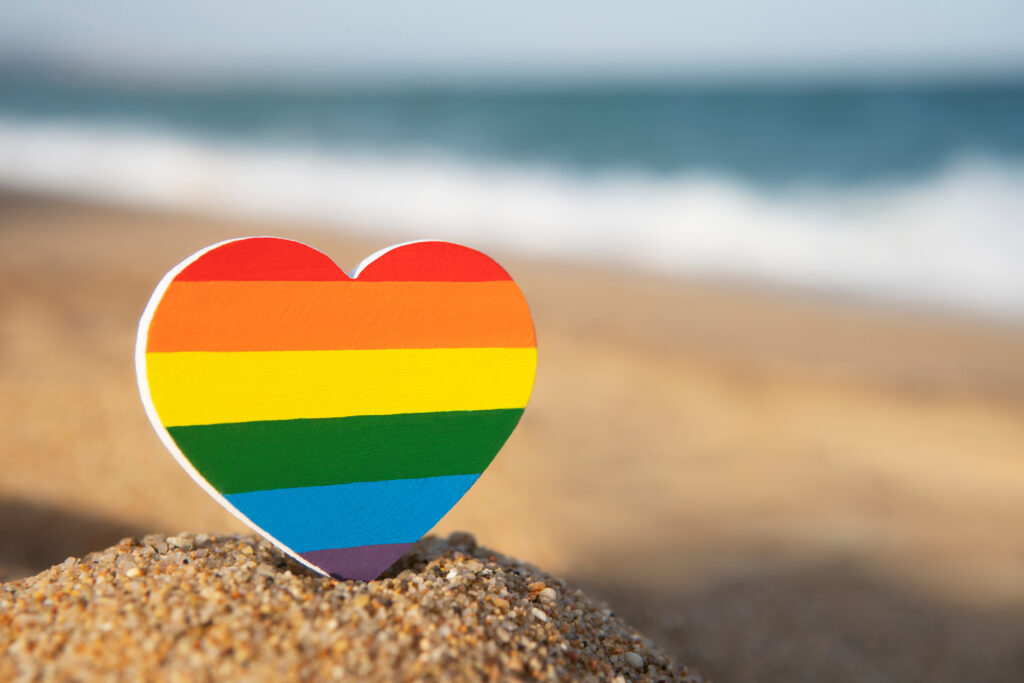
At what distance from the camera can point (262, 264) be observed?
1.62 metres

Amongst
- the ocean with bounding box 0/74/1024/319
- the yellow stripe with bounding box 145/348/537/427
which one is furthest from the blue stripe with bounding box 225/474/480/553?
the ocean with bounding box 0/74/1024/319

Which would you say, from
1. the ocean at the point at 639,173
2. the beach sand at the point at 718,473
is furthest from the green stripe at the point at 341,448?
the ocean at the point at 639,173

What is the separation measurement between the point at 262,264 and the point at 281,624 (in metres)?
0.68

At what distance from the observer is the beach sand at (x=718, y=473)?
2709 millimetres

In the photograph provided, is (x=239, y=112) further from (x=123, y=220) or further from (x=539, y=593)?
(x=539, y=593)

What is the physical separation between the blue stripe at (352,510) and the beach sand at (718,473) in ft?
3.12

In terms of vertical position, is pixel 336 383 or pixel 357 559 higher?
pixel 336 383

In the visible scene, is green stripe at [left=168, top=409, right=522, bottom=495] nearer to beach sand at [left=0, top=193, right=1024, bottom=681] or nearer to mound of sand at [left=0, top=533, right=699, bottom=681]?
mound of sand at [left=0, top=533, right=699, bottom=681]

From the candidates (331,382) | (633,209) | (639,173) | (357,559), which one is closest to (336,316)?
(331,382)

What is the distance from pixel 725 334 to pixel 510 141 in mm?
11433

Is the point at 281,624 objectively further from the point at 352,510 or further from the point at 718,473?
the point at 718,473

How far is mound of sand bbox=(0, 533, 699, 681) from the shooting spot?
4.32 feet

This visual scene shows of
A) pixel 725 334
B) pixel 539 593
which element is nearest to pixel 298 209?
pixel 725 334

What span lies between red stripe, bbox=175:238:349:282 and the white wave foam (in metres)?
6.16
